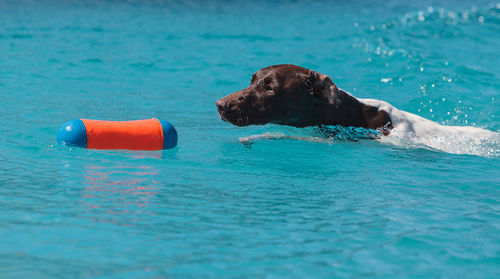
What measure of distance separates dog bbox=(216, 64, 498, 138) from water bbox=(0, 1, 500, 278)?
0.69 ft

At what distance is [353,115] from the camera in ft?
20.8

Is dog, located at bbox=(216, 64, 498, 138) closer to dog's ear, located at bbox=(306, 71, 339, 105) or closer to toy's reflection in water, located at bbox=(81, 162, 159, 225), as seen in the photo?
dog's ear, located at bbox=(306, 71, 339, 105)

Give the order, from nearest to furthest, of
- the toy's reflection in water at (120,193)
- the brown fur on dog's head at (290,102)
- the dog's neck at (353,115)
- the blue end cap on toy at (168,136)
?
the toy's reflection in water at (120,193) → the blue end cap on toy at (168,136) → the brown fur on dog's head at (290,102) → the dog's neck at (353,115)

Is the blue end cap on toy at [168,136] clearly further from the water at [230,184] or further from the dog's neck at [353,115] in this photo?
the dog's neck at [353,115]

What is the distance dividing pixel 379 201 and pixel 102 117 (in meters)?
4.14

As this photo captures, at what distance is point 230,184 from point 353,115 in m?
1.90

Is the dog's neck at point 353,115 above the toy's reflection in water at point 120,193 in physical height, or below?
above

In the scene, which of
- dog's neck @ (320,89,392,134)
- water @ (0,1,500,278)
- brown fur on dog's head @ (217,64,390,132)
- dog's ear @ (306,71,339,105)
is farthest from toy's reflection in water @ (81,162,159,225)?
dog's neck @ (320,89,392,134)

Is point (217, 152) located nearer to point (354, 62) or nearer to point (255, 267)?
point (255, 267)

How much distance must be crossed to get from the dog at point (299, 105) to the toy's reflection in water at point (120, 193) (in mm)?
1211

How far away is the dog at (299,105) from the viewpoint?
19.8 ft

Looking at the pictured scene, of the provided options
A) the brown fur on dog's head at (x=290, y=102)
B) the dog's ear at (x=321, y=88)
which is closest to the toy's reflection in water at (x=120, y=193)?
the brown fur on dog's head at (x=290, y=102)

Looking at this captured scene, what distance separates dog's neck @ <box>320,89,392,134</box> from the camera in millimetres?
6250

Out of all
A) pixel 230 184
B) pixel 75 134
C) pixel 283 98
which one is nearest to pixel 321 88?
pixel 283 98
